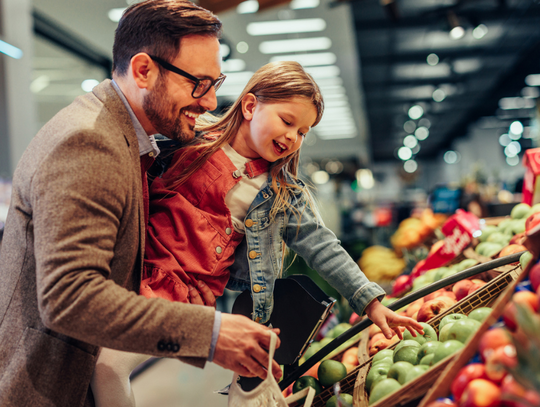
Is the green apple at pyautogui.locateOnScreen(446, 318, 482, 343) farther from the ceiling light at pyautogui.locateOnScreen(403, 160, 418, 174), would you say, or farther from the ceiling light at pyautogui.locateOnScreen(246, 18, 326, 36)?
the ceiling light at pyautogui.locateOnScreen(403, 160, 418, 174)

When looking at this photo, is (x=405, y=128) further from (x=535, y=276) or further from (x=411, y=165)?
(x=535, y=276)

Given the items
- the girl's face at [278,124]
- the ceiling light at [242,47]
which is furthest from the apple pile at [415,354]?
the ceiling light at [242,47]

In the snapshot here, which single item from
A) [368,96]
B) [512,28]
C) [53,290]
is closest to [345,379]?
[53,290]

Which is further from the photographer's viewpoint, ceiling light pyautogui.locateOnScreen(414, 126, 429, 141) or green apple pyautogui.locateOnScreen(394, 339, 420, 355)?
ceiling light pyautogui.locateOnScreen(414, 126, 429, 141)

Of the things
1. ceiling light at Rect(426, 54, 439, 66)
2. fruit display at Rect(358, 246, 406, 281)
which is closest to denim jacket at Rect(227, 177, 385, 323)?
fruit display at Rect(358, 246, 406, 281)

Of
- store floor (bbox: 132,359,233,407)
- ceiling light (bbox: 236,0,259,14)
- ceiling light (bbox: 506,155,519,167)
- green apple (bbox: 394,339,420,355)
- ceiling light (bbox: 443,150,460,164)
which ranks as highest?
ceiling light (bbox: 236,0,259,14)

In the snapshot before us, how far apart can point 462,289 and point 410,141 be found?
23.0 meters

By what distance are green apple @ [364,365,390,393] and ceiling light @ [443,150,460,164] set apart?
89.8 ft

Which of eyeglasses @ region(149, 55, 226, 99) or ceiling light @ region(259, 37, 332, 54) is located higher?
ceiling light @ region(259, 37, 332, 54)

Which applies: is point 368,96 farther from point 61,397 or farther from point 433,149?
point 433,149

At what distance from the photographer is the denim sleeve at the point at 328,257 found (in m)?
1.45

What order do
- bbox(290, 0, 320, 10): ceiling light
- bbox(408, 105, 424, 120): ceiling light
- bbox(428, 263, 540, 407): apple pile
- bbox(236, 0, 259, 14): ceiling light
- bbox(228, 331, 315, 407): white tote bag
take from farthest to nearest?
bbox(408, 105, 424, 120): ceiling light
bbox(290, 0, 320, 10): ceiling light
bbox(236, 0, 259, 14): ceiling light
bbox(228, 331, 315, 407): white tote bag
bbox(428, 263, 540, 407): apple pile

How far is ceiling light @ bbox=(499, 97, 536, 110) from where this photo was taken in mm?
15336

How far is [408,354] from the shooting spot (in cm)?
129
